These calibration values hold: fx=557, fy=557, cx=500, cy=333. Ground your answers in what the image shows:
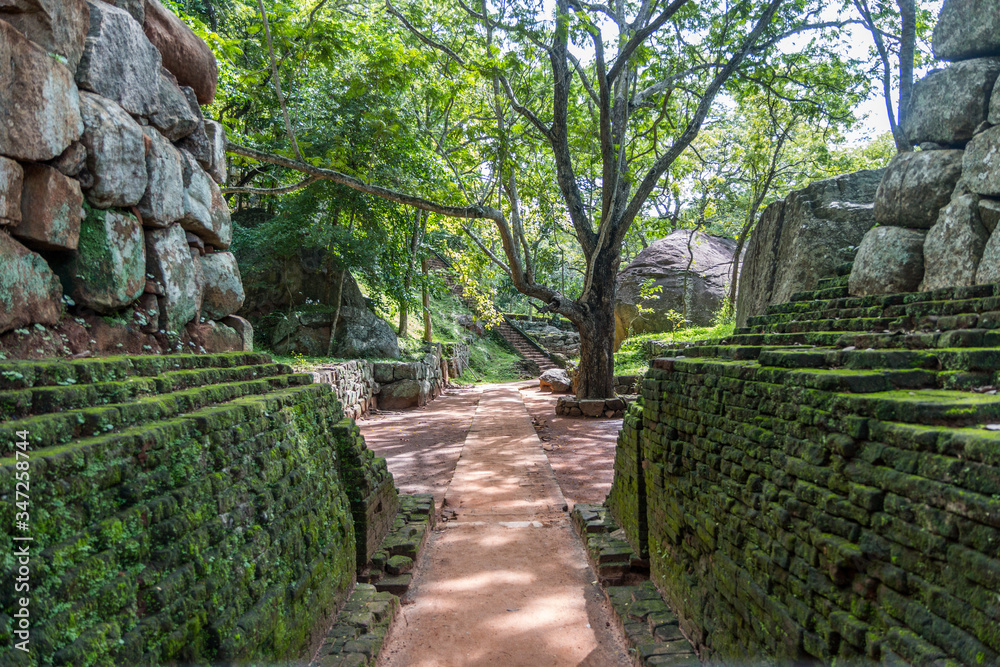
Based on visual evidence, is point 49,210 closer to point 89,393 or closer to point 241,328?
point 89,393

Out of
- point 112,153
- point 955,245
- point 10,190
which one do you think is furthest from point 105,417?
point 955,245

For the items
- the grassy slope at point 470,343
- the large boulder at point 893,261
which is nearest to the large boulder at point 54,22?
the large boulder at point 893,261

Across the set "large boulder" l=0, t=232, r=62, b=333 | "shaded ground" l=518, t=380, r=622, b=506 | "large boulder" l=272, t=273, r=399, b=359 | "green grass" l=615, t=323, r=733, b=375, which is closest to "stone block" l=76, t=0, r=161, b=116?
"large boulder" l=0, t=232, r=62, b=333

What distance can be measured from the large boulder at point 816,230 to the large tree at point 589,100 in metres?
2.23

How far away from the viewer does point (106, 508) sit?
176 centimetres

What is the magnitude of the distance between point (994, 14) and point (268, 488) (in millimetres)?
6891

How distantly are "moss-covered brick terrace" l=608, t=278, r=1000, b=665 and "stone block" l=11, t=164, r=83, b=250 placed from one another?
3.88 meters

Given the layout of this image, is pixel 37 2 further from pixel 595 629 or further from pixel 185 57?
pixel 595 629

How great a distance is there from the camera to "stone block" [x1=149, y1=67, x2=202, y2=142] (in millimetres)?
4230

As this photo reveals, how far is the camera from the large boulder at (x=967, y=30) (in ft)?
16.2

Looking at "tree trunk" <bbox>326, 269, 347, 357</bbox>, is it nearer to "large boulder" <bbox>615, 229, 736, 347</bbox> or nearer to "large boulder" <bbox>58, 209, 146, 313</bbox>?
"large boulder" <bbox>58, 209, 146, 313</bbox>

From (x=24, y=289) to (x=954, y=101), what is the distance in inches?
283

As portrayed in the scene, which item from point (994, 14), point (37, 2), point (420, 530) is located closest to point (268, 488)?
point (420, 530)

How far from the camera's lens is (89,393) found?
214 centimetres
